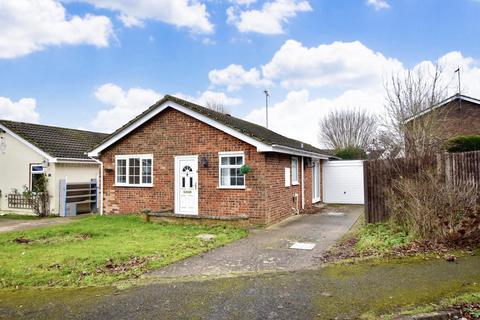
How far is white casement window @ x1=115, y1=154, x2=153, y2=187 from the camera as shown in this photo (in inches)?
562

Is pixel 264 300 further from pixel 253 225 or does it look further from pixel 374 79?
pixel 374 79

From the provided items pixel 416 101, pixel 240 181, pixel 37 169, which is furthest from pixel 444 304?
pixel 37 169

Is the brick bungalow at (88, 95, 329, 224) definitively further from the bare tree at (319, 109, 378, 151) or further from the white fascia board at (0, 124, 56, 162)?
the bare tree at (319, 109, 378, 151)

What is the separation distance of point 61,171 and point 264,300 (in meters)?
15.2

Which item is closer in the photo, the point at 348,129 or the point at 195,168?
the point at 195,168

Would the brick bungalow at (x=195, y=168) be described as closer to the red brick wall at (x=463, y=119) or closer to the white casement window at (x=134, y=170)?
the white casement window at (x=134, y=170)

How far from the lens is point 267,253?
8.13 metres

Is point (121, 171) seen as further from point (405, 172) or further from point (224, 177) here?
point (405, 172)

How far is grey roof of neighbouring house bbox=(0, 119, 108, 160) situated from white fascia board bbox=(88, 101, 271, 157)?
3.61 meters

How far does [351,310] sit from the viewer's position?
455cm

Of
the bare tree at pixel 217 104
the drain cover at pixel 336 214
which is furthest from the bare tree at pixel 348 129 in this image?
the drain cover at pixel 336 214

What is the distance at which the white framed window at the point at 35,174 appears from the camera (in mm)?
17438

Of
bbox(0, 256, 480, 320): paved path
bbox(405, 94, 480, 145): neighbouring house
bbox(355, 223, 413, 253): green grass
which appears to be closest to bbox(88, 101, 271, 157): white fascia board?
bbox(355, 223, 413, 253): green grass

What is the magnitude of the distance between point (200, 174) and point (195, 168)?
317mm
